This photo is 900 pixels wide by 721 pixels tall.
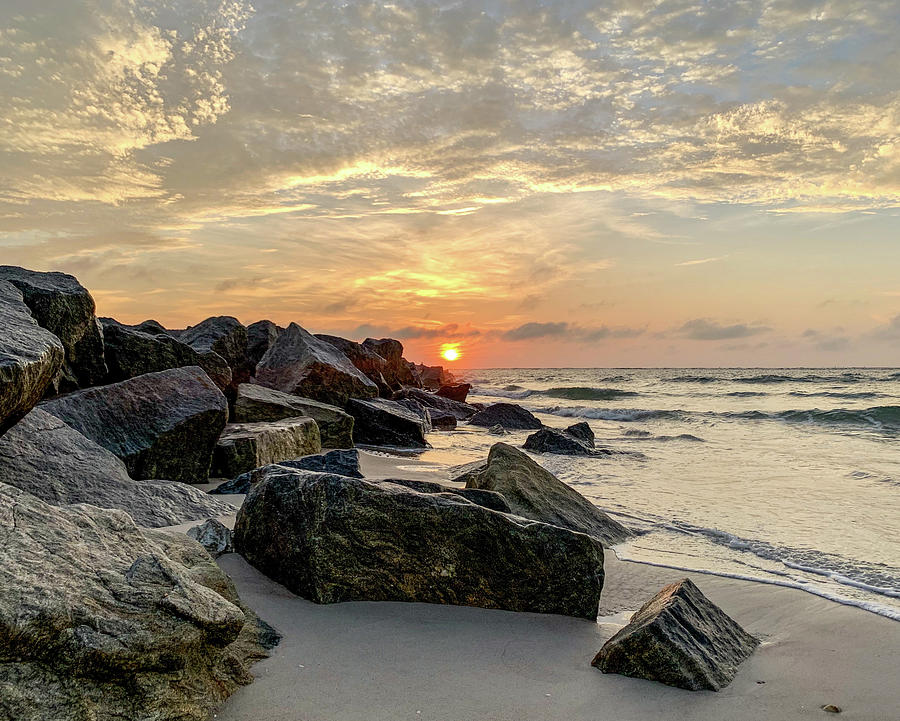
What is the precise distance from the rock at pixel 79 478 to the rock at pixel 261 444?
5.33 feet

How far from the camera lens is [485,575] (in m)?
3.58

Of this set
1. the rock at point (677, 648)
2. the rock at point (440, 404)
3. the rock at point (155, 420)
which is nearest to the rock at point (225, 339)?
the rock at point (155, 420)

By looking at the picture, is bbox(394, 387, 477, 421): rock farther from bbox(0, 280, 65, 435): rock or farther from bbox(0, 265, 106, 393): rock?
bbox(0, 280, 65, 435): rock

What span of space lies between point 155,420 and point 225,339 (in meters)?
7.12

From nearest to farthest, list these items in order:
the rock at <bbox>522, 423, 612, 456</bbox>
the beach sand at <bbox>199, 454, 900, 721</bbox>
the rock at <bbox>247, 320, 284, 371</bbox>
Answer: the beach sand at <bbox>199, 454, 900, 721</bbox>
the rock at <bbox>522, 423, 612, 456</bbox>
the rock at <bbox>247, 320, 284, 371</bbox>

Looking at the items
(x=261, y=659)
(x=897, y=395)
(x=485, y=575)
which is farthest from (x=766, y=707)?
(x=897, y=395)

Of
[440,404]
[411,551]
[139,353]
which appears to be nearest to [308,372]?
[139,353]

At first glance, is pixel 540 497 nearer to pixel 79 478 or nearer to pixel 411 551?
pixel 411 551

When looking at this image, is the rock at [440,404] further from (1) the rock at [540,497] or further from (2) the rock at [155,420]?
(1) the rock at [540,497]

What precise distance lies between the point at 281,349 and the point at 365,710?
11719 millimetres

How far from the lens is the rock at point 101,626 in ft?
6.11

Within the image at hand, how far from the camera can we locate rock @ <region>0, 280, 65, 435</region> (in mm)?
2988

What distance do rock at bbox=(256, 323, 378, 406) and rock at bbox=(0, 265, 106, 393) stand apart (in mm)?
4972

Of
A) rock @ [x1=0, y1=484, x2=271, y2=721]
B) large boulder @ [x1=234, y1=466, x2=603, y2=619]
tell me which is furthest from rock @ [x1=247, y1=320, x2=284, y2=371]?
rock @ [x1=0, y1=484, x2=271, y2=721]
